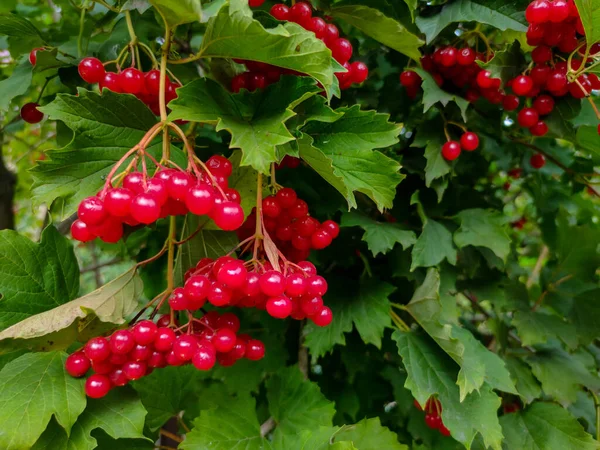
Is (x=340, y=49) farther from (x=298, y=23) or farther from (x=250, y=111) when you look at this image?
(x=250, y=111)

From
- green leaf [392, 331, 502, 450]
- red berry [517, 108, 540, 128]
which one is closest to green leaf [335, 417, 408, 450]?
green leaf [392, 331, 502, 450]

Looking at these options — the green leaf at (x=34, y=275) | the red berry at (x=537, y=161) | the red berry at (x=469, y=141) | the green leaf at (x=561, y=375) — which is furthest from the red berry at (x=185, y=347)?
the red berry at (x=537, y=161)

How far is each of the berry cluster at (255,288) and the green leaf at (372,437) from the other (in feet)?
1.33

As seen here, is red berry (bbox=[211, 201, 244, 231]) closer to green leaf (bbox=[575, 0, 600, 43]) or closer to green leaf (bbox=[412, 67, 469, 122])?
green leaf (bbox=[412, 67, 469, 122])

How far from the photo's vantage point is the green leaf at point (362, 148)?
83cm

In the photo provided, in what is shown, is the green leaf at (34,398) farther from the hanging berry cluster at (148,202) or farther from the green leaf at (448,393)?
the green leaf at (448,393)

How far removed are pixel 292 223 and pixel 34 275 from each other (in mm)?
508

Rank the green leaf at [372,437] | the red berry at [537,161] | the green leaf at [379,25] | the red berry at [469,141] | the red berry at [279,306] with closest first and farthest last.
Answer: the red berry at [279,306] → the green leaf at [379,25] → the green leaf at [372,437] → the red berry at [469,141] → the red berry at [537,161]

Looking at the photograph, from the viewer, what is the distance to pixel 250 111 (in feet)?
2.62

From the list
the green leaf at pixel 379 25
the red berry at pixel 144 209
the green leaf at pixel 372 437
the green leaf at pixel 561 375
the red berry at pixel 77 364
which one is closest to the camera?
the red berry at pixel 144 209

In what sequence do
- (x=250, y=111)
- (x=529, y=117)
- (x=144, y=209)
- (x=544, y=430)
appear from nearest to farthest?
(x=144, y=209) < (x=250, y=111) < (x=529, y=117) < (x=544, y=430)

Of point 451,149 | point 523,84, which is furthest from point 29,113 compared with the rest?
point 523,84

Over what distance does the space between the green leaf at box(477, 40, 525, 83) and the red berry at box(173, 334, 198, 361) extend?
0.80 m

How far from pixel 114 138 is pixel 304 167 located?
0.51 m
